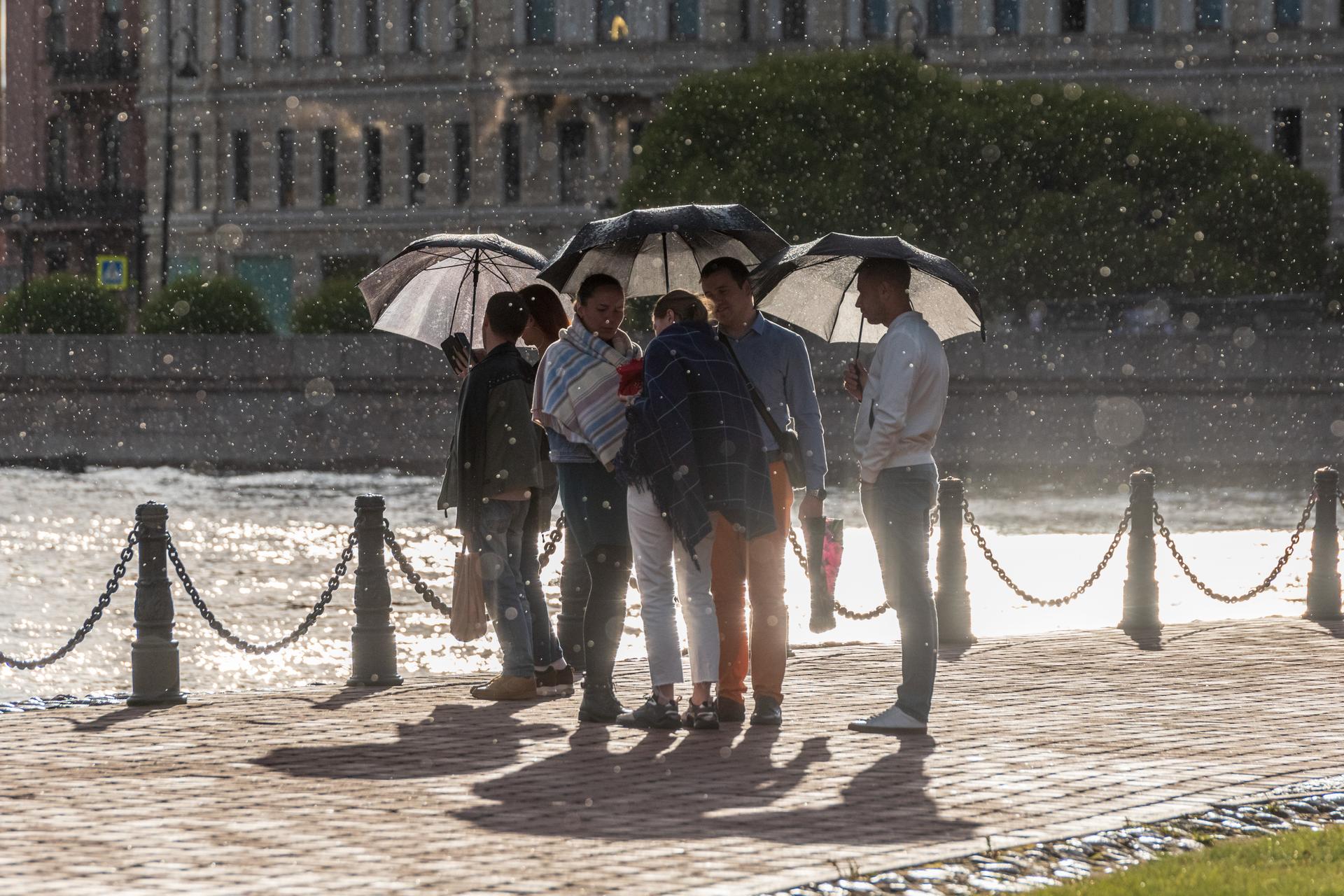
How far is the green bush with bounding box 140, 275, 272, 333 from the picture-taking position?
151ft

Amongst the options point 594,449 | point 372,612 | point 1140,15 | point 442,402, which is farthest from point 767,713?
point 1140,15

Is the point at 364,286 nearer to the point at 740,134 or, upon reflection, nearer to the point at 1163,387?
the point at 1163,387

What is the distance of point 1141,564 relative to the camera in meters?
13.4

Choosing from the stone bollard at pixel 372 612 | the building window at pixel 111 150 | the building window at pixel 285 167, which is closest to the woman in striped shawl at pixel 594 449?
the stone bollard at pixel 372 612

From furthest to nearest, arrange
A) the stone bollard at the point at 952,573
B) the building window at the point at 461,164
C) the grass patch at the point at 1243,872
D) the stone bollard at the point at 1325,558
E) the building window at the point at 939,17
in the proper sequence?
the building window at the point at 461,164 < the building window at the point at 939,17 < the stone bollard at the point at 1325,558 < the stone bollard at the point at 952,573 < the grass patch at the point at 1243,872

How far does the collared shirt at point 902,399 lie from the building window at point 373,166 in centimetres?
5857

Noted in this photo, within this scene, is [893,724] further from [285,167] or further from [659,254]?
[285,167]

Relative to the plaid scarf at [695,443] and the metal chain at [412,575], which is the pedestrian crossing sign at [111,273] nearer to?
the metal chain at [412,575]

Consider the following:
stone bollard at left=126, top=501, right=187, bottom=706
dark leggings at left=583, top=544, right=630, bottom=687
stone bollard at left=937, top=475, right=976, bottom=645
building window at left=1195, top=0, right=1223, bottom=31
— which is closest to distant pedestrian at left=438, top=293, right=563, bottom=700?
dark leggings at left=583, top=544, right=630, bottom=687

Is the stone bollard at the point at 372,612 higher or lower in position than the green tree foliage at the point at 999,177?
lower

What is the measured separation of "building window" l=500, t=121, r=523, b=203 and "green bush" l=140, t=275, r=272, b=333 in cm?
1858

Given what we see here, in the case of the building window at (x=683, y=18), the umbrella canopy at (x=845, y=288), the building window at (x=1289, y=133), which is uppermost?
the building window at (x=683, y=18)

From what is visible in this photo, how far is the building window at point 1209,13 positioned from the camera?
6031 centimetres

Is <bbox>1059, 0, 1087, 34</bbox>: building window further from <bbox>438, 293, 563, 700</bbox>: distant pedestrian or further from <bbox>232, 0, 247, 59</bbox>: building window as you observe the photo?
<bbox>438, 293, 563, 700</bbox>: distant pedestrian
